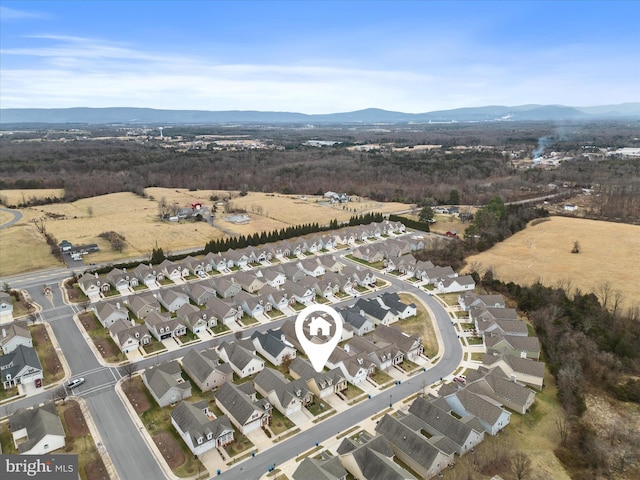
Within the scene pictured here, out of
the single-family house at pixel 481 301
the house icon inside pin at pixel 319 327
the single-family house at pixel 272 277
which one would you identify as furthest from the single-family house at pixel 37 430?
the single-family house at pixel 481 301

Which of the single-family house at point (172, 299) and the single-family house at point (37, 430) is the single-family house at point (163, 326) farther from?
the single-family house at point (37, 430)

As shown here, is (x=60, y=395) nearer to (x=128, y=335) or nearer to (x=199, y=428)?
(x=128, y=335)

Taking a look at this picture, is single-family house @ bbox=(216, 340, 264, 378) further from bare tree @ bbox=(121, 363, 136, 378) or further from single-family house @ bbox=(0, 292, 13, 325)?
single-family house @ bbox=(0, 292, 13, 325)

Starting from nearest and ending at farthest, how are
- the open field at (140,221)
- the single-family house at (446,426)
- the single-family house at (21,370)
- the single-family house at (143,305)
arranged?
the single-family house at (446,426)
the single-family house at (21,370)
the single-family house at (143,305)
the open field at (140,221)

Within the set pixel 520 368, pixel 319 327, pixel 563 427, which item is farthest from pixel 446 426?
pixel 319 327

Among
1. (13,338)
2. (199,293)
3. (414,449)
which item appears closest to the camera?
(414,449)

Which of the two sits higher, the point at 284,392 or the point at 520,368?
the point at 284,392

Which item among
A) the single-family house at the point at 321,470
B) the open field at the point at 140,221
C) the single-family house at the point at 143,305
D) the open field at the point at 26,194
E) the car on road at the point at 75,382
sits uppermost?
the open field at the point at 26,194

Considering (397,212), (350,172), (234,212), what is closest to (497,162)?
(350,172)
